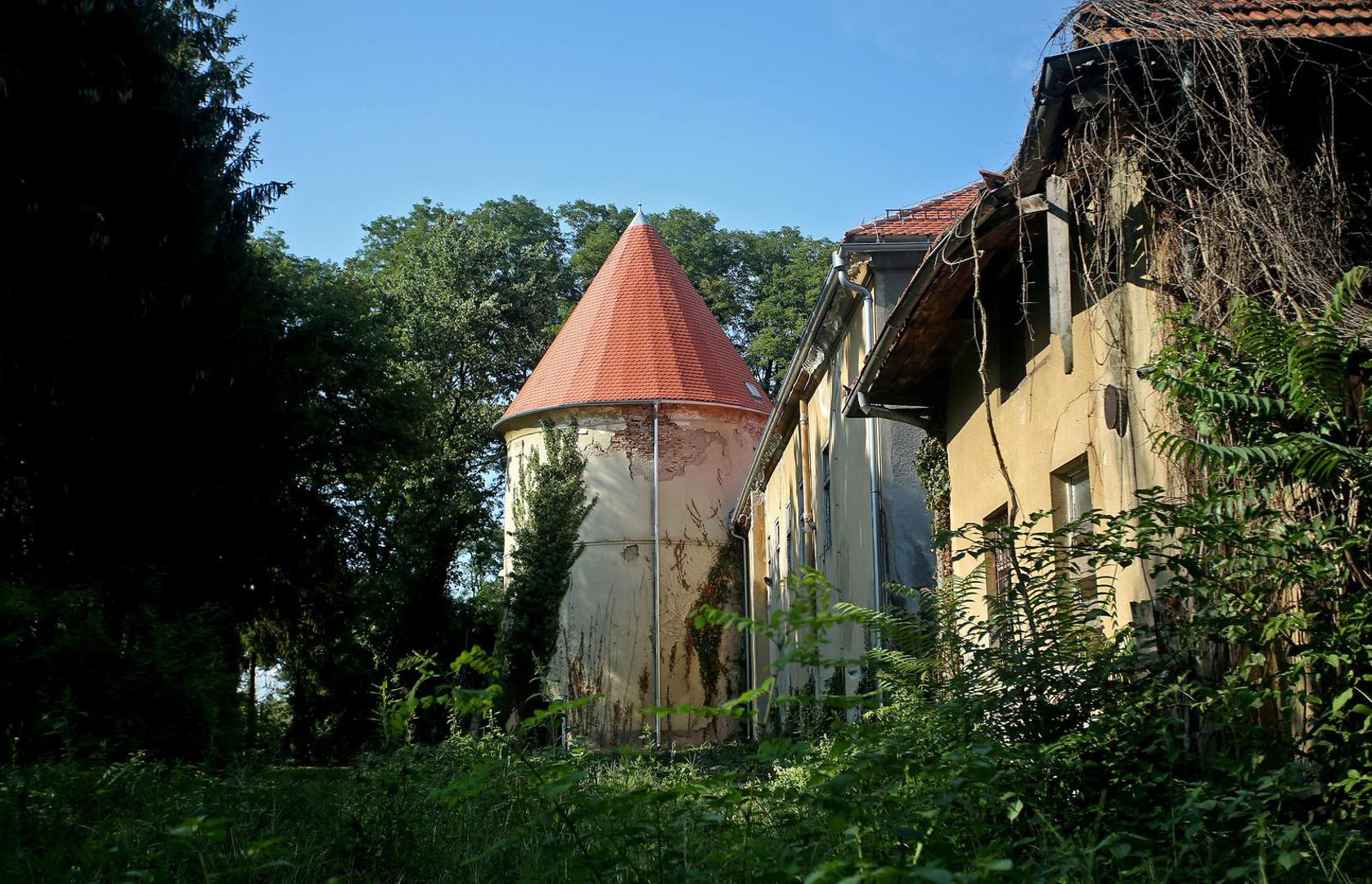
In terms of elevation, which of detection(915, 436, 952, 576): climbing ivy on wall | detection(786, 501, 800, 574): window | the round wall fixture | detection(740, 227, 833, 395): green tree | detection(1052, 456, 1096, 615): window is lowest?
detection(1052, 456, 1096, 615): window

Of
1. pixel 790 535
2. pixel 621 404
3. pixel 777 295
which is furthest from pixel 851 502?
pixel 777 295

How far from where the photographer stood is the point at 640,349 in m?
28.3

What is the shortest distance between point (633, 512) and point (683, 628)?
2762mm

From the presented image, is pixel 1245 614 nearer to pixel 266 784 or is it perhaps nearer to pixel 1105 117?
pixel 1105 117

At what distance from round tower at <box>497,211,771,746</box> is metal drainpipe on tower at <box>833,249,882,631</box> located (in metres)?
11.8

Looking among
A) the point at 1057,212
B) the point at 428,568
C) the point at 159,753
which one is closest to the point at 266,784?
the point at 159,753

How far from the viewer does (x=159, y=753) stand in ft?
32.6

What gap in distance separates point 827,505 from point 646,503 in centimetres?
958

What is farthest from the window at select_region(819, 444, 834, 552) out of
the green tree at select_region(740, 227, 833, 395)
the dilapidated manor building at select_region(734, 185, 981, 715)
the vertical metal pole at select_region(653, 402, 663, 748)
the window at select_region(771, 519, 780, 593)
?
the green tree at select_region(740, 227, 833, 395)

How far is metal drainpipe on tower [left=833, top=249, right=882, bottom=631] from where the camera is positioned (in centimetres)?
1330

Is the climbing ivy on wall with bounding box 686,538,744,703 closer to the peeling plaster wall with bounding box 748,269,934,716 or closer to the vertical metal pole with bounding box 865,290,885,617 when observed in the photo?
the peeling plaster wall with bounding box 748,269,934,716

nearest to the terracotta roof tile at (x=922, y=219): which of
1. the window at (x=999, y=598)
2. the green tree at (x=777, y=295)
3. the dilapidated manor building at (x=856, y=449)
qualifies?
the dilapidated manor building at (x=856, y=449)

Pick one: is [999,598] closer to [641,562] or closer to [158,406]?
[158,406]

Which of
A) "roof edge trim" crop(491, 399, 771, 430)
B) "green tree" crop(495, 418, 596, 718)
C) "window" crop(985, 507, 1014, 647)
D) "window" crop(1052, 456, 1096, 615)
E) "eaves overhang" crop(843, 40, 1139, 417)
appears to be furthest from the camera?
"roof edge trim" crop(491, 399, 771, 430)
